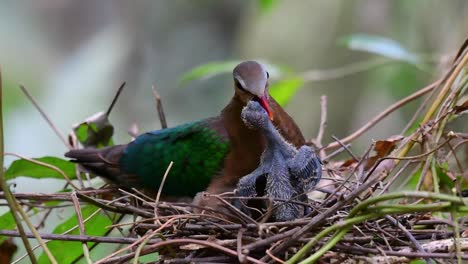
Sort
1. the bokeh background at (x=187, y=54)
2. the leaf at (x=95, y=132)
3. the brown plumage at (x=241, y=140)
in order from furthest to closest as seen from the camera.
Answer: the bokeh background at (x=187, y=54)
the leaf at (x=95, y=132)
the brown plumage at (x=241, y=140)

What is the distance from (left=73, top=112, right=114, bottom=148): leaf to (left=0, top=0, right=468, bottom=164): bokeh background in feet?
9.35

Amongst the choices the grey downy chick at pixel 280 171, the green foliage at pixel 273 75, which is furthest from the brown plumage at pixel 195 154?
the green foliage at pixel 273 75

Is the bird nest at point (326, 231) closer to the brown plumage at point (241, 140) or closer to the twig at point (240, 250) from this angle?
the twig at point (240, 250)

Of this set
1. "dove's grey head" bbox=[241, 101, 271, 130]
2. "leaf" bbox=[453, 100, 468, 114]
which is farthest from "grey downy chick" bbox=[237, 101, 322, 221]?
"leaf" bbox=[453, 100, 468, 114]

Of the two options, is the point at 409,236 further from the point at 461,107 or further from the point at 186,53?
the point at 186,53

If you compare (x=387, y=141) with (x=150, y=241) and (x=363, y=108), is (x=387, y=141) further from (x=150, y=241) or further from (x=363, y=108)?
(x=363, y=108)

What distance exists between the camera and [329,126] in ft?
23.2

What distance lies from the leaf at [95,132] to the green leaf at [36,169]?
183mm

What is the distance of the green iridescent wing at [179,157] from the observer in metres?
2.97

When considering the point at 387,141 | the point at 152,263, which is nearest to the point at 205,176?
the point at 387,141

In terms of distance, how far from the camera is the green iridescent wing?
2973 millimetres

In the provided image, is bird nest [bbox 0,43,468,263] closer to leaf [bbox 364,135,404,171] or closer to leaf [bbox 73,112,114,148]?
leaf [bbox 364,135,404,171]

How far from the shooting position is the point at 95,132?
3.28m

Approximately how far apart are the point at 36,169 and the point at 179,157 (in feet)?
1.75
